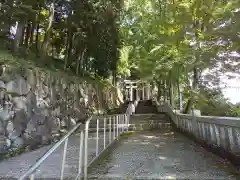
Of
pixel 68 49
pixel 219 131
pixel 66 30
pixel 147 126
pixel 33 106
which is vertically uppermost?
pixel 66 30

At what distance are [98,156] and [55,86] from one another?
5.39m

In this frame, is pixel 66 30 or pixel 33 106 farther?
pixel 66 30

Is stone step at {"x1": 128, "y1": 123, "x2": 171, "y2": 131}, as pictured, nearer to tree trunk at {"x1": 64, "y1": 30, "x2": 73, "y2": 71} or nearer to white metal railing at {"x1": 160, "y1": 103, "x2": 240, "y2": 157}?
tree trunk at {"x1": 64, "y1": 30, "x2": 73, "y2": 71}

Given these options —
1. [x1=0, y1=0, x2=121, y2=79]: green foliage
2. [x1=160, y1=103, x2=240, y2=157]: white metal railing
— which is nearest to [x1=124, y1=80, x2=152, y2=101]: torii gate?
[x1=0, y1=0, x2=121, y2=79]: green foliage

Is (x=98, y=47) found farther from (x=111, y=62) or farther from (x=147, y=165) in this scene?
(x=147, y=165)

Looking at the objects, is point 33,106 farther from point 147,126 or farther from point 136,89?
point 136,89

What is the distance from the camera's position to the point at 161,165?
5359mm

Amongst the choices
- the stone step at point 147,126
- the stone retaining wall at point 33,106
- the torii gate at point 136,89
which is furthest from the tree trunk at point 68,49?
the torii gate at point 136,89

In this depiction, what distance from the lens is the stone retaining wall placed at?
7125 millimetres

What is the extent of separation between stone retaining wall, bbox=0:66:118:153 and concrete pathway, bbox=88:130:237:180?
9.25ft

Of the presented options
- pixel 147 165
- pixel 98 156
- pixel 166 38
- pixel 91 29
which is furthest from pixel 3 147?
pixel 91 29

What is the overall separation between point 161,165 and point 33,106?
4.89 meters

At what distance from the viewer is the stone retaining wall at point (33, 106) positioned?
712 cm

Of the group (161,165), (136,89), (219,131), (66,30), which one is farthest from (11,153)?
(136,89)
